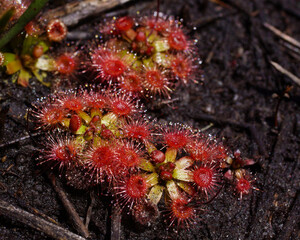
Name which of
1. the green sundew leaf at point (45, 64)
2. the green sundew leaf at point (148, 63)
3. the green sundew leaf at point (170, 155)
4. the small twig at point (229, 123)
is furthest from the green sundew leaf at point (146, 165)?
the green sundew leaf at point (45, 64)

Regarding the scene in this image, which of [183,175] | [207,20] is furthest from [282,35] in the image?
[183,175]

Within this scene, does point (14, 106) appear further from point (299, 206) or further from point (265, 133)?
point (299, 206)

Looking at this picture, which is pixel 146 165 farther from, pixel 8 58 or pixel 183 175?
pixel 8 58

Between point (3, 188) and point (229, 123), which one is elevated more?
point (3, 188)

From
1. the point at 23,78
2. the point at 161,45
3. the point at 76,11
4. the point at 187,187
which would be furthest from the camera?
the point at 76,11

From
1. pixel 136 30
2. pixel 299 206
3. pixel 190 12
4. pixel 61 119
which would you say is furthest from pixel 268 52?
pixel 61 119

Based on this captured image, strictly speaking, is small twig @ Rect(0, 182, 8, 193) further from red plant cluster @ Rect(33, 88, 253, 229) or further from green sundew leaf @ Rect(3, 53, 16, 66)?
green sundew leaf @ Rect(3, 53, 16, 66)

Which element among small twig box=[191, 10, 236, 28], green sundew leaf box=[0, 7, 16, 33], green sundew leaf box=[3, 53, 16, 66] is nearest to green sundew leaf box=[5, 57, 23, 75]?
green sundew leaf box=[3, 53, 16, 66]
